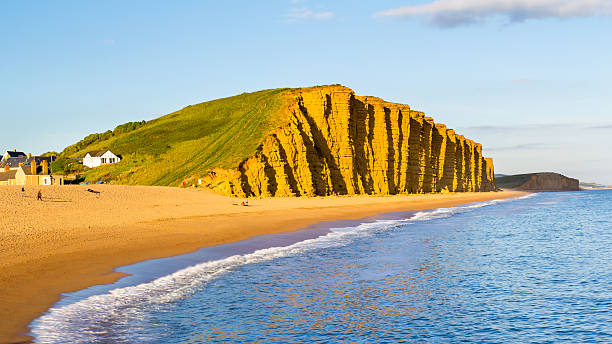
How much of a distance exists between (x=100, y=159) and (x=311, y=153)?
62.3m

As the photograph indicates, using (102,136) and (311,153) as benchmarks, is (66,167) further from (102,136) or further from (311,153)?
(311,153)

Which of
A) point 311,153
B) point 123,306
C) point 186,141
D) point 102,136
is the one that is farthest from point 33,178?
point 102,136

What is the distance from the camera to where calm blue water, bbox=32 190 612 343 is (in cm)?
1207

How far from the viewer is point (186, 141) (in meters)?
110

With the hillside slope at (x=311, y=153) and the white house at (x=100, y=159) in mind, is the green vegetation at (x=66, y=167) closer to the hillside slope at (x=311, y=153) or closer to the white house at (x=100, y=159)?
the white house at (x=100, y=159)

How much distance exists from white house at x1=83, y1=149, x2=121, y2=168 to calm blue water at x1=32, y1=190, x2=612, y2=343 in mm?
94720

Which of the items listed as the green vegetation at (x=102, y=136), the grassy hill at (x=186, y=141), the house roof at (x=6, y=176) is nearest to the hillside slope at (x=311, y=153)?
the grassy hill at (x=186, y=141)

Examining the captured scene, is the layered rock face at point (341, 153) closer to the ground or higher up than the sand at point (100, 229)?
higher up

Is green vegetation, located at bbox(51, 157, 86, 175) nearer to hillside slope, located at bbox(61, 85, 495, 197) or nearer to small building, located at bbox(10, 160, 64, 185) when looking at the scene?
hillside slope, located at bbox(61, 85, 495, 197)

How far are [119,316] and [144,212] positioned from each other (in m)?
23.6

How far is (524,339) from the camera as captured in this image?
39.2 feet

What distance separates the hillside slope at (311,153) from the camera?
62344mm

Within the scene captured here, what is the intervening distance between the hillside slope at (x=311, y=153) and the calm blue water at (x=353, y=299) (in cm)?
3415

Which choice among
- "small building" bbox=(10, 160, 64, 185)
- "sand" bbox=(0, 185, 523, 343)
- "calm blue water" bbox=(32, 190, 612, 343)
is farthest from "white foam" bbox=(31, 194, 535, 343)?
"small building" bbox=(10, 160, 64, 185)
